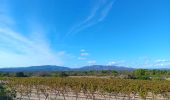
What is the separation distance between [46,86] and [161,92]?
Result: 48.4ft

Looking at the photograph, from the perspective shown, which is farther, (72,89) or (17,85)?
(17,85)

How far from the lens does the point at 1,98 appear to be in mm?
19766

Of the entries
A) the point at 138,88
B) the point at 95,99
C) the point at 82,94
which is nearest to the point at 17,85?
the point at 82,94

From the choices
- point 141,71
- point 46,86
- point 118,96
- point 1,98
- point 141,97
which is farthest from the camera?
point 141,71

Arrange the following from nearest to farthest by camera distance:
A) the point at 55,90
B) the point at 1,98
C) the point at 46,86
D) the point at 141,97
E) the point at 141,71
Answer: the point at 1,98 → the point at 141,97 → the point at 55,90 → the point at 46,86 → the point at 141,71

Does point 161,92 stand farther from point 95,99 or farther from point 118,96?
point 95,99

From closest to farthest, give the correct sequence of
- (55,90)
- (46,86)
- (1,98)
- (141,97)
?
(1,98), (141,97), (55,90), (46,86)

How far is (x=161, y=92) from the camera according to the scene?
2953 centimetres

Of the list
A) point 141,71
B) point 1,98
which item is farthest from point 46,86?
point 141,71

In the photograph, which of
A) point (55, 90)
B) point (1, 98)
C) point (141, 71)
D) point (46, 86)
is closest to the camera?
point (1, 98)

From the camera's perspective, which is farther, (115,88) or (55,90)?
(55,90)

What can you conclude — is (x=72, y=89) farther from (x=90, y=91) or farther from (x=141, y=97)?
Answer: (x=141, y=97)

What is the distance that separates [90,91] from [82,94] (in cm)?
188

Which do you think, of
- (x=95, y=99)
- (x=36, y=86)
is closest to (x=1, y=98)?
(x=95, y=99)
